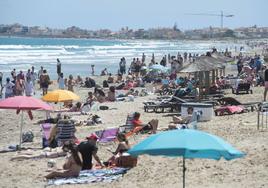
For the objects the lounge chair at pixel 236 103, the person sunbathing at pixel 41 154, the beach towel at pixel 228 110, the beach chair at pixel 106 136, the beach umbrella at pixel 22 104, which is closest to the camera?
the person sunbathing at pixel 41 154

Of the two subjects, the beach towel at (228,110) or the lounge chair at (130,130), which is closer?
the lounge chair at (130,130)

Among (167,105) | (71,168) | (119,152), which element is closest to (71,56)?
(167,105)

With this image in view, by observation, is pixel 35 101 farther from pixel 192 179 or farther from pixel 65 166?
pixel 192 179

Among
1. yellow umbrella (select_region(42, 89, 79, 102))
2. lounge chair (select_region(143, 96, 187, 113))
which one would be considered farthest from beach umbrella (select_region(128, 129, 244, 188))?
lounge chair (select_region(143, 96, 187, 113))

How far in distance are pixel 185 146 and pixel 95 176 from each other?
3713 millimetres

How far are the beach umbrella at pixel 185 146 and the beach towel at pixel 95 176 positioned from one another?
9.89 feet

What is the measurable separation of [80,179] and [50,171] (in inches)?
36.1

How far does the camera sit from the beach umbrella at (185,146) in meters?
6.31

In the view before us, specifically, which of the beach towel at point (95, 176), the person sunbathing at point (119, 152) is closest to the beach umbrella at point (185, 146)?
the beach towel at point (95, 176)

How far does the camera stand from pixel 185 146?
249 inches

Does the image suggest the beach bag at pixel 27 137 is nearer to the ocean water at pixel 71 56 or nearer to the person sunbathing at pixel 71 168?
the person sunbathing at pixel 71 168

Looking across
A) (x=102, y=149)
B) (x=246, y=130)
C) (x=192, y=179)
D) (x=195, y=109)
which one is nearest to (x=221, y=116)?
(x=195, y=109)

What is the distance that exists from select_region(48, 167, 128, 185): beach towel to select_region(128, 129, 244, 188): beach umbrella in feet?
9.89

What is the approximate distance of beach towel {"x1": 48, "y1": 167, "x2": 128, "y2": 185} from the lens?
9.48 m
